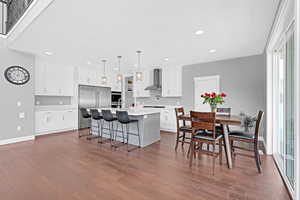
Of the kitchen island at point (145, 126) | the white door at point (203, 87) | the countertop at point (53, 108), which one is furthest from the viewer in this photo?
the white door at point (203, 87)

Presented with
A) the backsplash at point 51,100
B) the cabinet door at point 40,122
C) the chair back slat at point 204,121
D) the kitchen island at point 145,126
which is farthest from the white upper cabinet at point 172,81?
the cabinet door at point 40,122

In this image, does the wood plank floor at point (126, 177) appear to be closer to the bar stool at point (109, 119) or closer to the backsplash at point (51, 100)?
the bar stool at point (109, 119)

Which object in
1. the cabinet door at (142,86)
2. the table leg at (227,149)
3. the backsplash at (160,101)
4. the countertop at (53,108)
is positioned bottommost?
the table leg at (227,149)

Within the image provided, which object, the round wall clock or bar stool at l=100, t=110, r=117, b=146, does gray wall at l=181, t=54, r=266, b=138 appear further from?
the round wall clock

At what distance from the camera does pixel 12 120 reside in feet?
13.9

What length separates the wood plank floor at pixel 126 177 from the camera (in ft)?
6.46

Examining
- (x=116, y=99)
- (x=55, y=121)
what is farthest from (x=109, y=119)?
(x=116, y=99)

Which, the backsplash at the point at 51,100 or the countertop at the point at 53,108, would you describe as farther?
the backsplash at the point at 51,100

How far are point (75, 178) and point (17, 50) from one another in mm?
4137

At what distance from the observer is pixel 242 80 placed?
4836 millimetres

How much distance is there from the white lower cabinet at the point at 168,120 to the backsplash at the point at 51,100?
397 centimetres

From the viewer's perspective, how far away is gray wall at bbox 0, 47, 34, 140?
13.5ft

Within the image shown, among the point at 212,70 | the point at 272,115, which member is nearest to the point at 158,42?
the point at 212,70

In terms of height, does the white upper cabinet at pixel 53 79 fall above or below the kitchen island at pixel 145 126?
above
